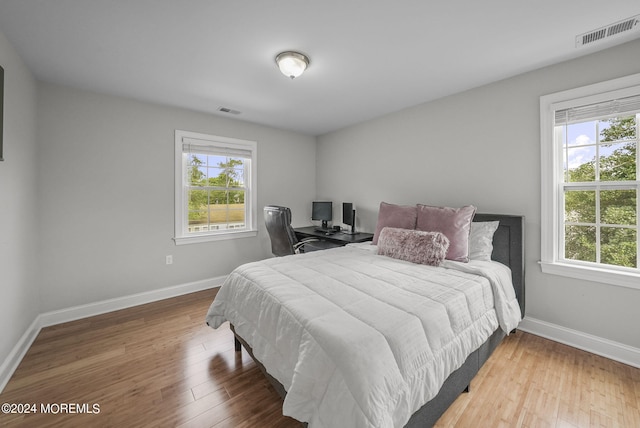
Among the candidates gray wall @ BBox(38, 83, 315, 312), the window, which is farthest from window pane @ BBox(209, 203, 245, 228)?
gray wall @ BBox(38, 83, 315, 312)

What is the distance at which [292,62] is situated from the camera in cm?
205

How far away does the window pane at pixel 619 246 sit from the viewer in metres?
1.96

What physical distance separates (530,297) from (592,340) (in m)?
0.47

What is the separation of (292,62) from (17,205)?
250cm

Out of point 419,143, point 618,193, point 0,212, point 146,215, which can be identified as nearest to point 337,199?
point 419,143

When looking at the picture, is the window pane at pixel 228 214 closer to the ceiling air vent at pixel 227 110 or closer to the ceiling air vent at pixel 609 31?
the ceiling air vent at pixel 227 110

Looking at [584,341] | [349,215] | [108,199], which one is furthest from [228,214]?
[584,341]

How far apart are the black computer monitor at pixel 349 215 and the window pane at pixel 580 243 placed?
2.31 metres

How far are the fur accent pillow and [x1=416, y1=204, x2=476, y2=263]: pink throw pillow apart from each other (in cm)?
10

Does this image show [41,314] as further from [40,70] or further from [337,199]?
[337,199]

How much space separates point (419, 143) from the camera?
3174 millimetres

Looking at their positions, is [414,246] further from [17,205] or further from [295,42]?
[17,205]

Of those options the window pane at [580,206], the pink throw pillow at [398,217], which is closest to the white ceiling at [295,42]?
the window pane at [580,206]

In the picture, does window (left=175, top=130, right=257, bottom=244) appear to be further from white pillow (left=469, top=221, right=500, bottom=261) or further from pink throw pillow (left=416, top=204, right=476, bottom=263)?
white pillow (left=469, top=221, right=500, bottom=261)
